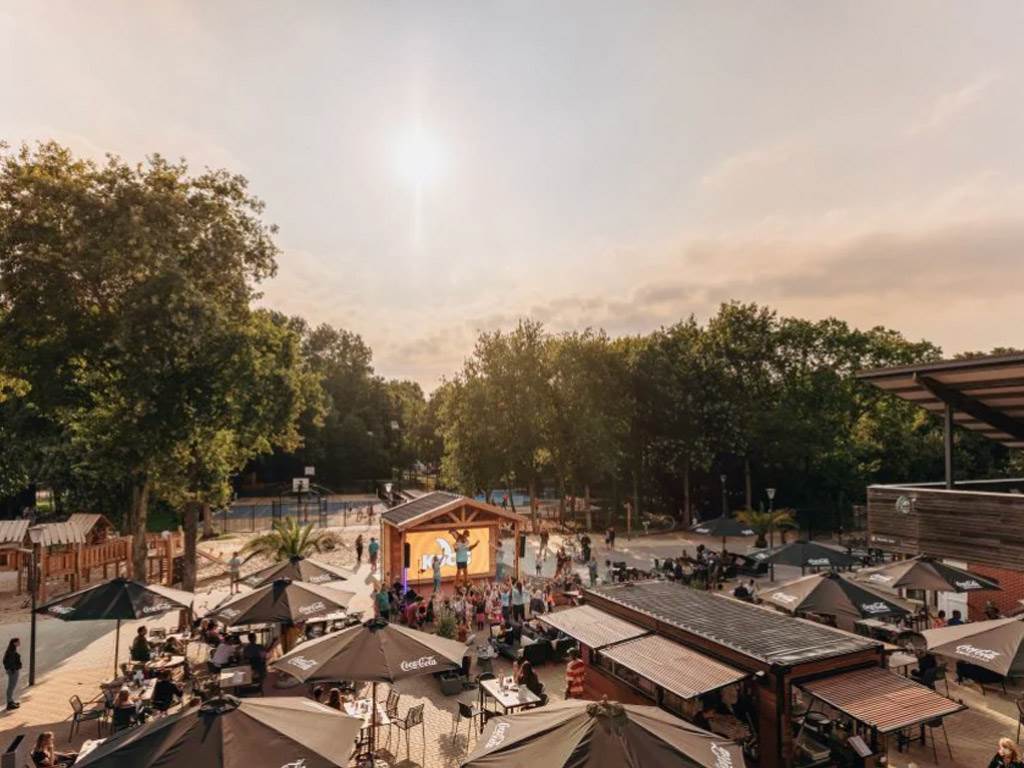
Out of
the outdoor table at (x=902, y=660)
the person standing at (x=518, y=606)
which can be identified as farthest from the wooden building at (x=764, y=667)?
the person standing at (x=518, y=606)

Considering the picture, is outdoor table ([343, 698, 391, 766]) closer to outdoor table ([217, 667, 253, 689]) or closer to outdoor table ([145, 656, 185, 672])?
outdoor table ([217, 667, 253, 689])

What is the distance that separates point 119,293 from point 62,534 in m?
11.4

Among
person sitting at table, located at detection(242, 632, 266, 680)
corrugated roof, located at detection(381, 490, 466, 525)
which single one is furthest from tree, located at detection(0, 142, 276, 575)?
person sitting at table, located at detection(242, 632, 266, 680)

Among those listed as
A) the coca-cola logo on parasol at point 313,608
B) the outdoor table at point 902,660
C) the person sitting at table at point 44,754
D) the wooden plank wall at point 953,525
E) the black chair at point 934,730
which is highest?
the wooden plank wall at point 953,525

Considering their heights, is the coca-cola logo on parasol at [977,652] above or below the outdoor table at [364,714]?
above

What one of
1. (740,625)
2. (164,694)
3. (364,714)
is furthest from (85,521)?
(740,625)

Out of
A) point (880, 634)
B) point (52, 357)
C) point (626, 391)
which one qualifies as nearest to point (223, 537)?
point (52, 357)

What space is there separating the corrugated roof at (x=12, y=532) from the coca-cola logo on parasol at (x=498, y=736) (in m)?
26.5

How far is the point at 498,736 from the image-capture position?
25.3 feet

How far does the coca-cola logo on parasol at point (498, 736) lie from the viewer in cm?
742

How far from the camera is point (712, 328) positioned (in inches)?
1992

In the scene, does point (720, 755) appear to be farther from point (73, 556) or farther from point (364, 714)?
point (73, 556)

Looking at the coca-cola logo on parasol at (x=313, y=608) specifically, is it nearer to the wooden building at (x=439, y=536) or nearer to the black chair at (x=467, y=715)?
the black chair at (x=467, y=715)

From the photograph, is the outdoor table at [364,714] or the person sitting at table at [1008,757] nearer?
the person sitting at table at [1008,757]
